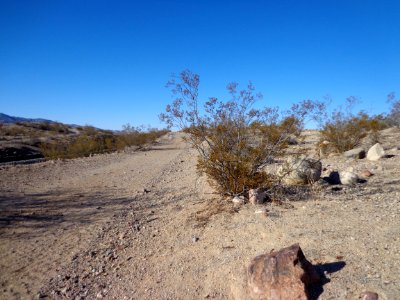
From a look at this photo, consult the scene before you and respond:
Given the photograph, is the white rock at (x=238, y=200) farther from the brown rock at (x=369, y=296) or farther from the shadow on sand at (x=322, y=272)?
the brown rock at (x=369, y=296)

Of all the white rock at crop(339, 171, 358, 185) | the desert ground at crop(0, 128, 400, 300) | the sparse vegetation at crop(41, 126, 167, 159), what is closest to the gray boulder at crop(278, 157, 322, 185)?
the desert ground at crop(0, 128, 400, 300)

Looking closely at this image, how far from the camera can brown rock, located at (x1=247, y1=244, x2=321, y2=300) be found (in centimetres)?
359

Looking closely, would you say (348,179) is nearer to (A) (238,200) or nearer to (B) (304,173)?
(B) (304,173)

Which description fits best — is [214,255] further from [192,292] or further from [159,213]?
[159,213]

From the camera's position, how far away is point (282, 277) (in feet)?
12.1

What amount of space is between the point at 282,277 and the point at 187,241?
7.94 ft

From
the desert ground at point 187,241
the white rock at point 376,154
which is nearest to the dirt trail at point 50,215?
the desert ground at point 187,241

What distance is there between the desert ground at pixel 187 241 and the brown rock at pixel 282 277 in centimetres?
19

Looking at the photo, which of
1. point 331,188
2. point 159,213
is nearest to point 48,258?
point 159,213

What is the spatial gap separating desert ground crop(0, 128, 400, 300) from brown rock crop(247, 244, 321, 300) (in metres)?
0.19

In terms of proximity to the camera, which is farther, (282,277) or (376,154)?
(376,154)

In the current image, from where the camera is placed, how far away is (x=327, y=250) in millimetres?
4512

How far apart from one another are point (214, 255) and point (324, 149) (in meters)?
11.0

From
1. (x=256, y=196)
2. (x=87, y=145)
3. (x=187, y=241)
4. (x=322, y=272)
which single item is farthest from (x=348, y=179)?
(x=87, y=145)
